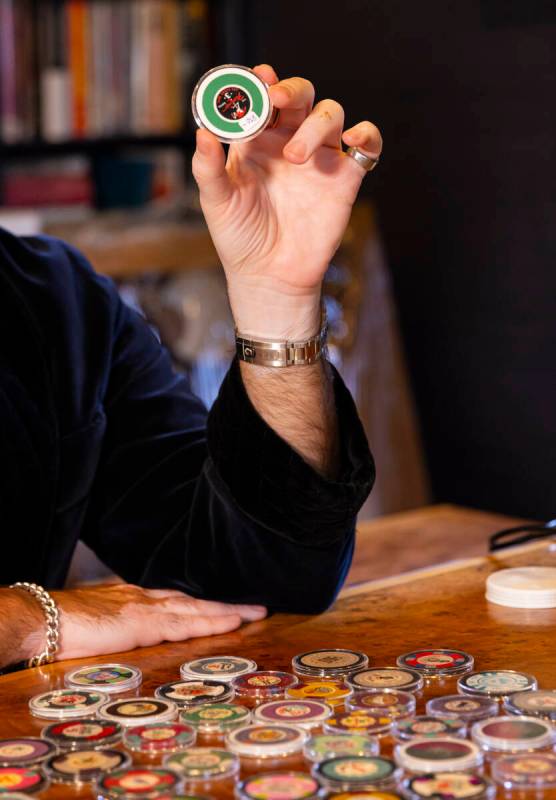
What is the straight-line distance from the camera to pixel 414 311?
3520 millimetres

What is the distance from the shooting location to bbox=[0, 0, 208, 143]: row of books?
327 centimetres

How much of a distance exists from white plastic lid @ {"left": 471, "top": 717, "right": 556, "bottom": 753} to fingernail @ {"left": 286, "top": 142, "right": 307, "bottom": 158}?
1.92 feet

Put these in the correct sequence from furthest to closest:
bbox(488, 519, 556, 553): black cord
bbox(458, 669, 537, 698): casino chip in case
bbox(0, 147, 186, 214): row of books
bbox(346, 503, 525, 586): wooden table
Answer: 1. bbox(0, 147, 186, 214): row of books
2. bbox(346, 503, 525, 586): wooden table
3. bbox(488, 519, 556, 553): black cord
4. bbox(458, 669, 537, 698): casino chip in case

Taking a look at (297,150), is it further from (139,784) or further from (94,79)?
(94,79)

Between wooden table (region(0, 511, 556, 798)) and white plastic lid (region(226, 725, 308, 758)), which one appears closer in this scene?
white plastic lid (region(226, 725, 308, 758))

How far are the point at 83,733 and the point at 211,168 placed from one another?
0.59m

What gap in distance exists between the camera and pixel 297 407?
4.49 feet

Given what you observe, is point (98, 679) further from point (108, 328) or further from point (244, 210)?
point (108, 328)

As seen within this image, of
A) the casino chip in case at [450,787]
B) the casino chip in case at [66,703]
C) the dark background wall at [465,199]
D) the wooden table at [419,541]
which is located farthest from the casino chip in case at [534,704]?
the dark background wall at [465,199]

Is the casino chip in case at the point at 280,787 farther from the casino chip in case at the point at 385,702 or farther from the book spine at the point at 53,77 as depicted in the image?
the book spine at the point at 53,77

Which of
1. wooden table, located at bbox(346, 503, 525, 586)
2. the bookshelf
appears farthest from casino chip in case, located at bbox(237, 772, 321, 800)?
the bookshelf

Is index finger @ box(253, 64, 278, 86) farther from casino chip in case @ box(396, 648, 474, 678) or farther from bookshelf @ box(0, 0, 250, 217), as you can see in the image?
bookshelf @ box(0, 0, 250, 217)

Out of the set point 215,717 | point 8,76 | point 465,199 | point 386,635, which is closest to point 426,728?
point 215,717

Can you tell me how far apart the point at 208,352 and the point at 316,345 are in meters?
1.76
